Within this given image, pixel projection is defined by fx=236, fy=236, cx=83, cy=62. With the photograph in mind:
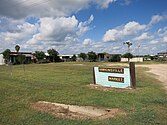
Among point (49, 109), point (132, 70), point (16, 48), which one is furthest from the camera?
point (16, 48)

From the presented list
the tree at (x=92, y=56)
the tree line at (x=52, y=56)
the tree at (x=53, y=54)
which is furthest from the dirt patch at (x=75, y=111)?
the tree at (x=92, y=56)

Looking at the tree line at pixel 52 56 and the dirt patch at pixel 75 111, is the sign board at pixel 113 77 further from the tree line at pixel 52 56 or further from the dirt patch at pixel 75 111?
the tree line at pixel 52 56

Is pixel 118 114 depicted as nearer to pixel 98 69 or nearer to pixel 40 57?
pixel 98 69

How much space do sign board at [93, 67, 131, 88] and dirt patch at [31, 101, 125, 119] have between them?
5357 mm

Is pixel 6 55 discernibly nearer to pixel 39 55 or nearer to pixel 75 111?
pixel 39 55

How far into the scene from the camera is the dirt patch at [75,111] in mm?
7562

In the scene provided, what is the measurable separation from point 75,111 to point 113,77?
21.3 feet

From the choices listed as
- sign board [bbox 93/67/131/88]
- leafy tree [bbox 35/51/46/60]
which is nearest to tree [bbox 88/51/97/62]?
leafy tree [bbox 35/51/46/60]

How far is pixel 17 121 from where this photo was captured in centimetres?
690

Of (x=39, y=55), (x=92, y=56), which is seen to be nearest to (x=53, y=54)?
(x=39, y=55)

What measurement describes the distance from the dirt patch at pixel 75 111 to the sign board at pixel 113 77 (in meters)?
5.36

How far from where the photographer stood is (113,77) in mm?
14414

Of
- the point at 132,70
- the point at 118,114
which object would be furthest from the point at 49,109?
the point at 132,70

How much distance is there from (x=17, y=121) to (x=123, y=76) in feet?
26.6
